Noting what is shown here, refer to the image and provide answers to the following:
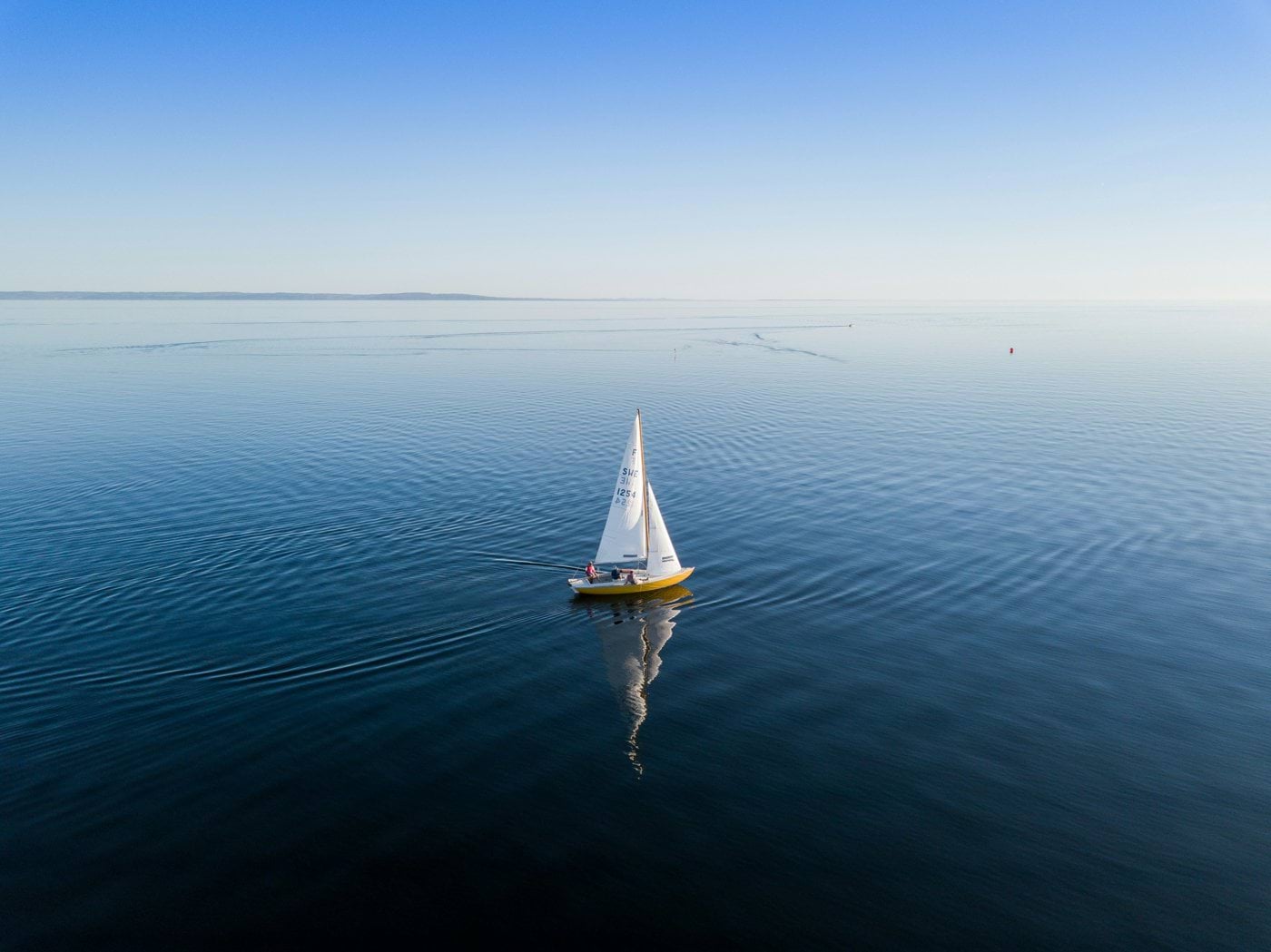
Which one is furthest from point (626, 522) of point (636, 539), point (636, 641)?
point (636, 641)

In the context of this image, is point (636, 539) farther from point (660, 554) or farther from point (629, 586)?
point (629, 586)

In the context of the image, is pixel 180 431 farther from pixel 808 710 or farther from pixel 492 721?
pixel 808 710

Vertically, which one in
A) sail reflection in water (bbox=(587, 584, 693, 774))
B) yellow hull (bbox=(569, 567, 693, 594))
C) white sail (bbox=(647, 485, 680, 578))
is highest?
white sail (bbox=(647, 485, 680, 578))

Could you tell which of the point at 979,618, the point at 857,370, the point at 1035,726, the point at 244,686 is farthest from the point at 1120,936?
the point at 857,370

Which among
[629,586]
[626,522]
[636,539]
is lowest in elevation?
[629,586]

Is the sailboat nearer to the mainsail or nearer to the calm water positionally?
the mainsail

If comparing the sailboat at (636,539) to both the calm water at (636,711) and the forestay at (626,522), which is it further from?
the calm water at (636,711)

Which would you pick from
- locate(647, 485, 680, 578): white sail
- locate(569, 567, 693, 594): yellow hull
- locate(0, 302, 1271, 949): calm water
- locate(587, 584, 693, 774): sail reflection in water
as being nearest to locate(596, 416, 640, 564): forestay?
locate(647, 485, 680, 578): white sail
